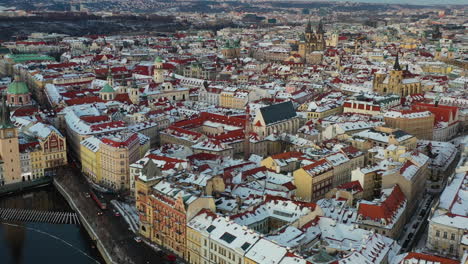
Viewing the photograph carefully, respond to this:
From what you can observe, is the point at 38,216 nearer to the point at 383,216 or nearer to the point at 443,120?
the point at 383,216

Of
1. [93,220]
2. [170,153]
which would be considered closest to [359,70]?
[170,153]

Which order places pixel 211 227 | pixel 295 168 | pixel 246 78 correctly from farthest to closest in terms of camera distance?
pixel 246 78 < pixel 295 168 < pixel 211 227

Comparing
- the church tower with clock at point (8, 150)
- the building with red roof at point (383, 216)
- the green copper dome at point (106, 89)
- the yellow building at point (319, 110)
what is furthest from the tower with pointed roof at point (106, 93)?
the building with red roof at point (383, 216)

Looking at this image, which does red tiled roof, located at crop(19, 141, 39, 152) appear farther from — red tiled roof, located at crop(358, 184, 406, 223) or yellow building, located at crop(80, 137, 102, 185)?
red tiled roof, located at crop(358, 184, 406, 223)

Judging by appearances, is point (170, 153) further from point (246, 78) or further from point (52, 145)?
point (246, 78)

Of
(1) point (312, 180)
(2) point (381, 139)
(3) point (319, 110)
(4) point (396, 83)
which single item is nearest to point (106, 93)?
(3) point (319, 110)
